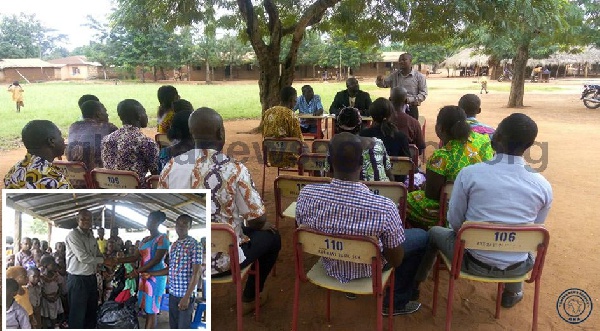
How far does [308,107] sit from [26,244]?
6.98 meters

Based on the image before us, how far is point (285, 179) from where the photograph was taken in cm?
338

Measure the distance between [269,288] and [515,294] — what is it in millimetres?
1797

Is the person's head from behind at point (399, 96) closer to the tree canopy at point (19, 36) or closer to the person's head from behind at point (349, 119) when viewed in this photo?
the person's head from behind at point (349, 119)

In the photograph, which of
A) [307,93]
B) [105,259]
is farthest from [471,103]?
[307,93]

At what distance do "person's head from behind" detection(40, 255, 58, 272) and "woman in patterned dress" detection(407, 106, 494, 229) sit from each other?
99.6 inches

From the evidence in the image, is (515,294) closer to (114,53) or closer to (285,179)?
(285,179)

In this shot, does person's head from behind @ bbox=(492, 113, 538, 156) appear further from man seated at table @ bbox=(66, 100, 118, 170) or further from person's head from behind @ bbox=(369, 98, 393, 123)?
man seated at table @ bbox=(66, 100, 118, 170)

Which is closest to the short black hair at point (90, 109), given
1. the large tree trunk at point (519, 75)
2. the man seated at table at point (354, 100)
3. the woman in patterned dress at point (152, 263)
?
the woman in patterned dress at point (152, 263)

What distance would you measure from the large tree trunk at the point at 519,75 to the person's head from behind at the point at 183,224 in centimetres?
1863

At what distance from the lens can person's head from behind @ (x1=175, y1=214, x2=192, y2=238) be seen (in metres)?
1.64

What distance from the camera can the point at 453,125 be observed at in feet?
11.3

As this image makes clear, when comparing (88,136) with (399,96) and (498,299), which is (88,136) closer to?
(399,96)

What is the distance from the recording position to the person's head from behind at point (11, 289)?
58.4 inches

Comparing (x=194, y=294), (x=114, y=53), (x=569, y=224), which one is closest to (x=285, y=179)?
(x=194, y=294)
